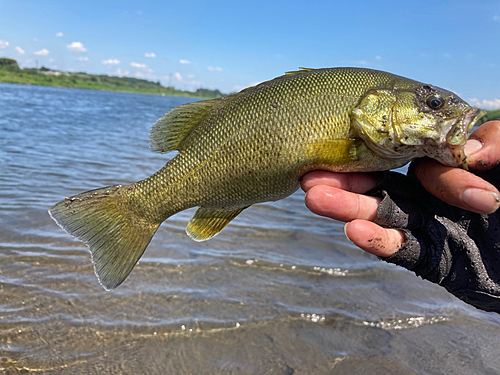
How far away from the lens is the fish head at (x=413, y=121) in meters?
2.34

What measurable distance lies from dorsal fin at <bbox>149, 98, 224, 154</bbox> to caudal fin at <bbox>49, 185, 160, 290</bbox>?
1.74 ft

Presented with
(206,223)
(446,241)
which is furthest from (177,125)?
(446,241)

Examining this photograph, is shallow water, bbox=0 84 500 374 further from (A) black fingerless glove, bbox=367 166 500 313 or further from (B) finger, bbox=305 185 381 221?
(B) finger, bbox=305 185 381 221

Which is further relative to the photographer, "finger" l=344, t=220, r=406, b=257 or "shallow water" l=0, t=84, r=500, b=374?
"shallow water" l=0, t=84, r=500, b=374

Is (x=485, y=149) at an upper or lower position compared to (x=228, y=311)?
upper

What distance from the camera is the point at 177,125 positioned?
119 inches

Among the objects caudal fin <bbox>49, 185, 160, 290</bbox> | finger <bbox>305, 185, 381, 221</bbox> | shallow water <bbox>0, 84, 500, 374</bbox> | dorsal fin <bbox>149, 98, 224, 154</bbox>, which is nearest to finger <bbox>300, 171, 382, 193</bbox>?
finger <bbox>305, 185, 381, 221</bbox>

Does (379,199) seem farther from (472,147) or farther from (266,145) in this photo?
(266,145)

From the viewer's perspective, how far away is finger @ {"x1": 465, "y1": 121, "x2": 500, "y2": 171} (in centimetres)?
234

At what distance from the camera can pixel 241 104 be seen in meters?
2.76

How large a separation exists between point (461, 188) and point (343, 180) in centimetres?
81

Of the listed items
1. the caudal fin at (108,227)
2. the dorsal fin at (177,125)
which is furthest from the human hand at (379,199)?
the caudal fin at (108,227)

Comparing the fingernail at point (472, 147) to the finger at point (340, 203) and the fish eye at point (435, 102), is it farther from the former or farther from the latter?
the finger at point (340, 203)

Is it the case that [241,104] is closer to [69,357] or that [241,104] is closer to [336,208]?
[336,208]
